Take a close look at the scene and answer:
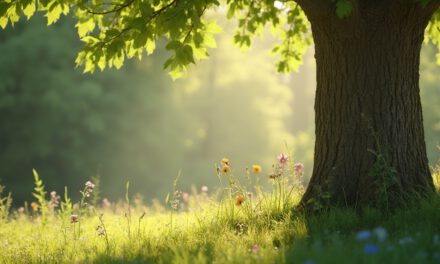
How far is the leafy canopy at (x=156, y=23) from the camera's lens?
204 inches

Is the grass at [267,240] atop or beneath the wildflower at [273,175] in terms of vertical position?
beneath

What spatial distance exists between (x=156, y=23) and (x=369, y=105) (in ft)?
7.43

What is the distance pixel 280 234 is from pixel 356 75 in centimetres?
182

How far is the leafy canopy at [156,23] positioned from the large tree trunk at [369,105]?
299mm

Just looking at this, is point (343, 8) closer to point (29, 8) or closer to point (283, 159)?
point (283, 159)

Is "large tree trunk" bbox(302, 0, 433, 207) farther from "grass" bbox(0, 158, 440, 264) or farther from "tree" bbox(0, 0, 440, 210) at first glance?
"grass" bbox(0, 158, 440, 264)

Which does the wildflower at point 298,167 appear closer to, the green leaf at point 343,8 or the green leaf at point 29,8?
the green leaf at point 343,8

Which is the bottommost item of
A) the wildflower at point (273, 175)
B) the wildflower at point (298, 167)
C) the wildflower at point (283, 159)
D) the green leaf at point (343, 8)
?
the wildflower at point (273, 175)

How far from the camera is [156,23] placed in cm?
554

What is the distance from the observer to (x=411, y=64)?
5.64 meters

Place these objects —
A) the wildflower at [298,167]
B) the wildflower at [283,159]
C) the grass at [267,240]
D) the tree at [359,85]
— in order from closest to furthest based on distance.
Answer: the grass at [267,240] → the tree at [359,85] → the wildflower at [283,159] → the wildflower at [298,167]

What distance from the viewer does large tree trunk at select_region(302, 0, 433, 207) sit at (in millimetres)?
5371

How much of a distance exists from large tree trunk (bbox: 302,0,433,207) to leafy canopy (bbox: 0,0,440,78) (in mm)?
299

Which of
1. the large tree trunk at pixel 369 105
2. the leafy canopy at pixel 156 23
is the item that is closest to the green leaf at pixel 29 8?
the leafy canopy at pixel 156 23
